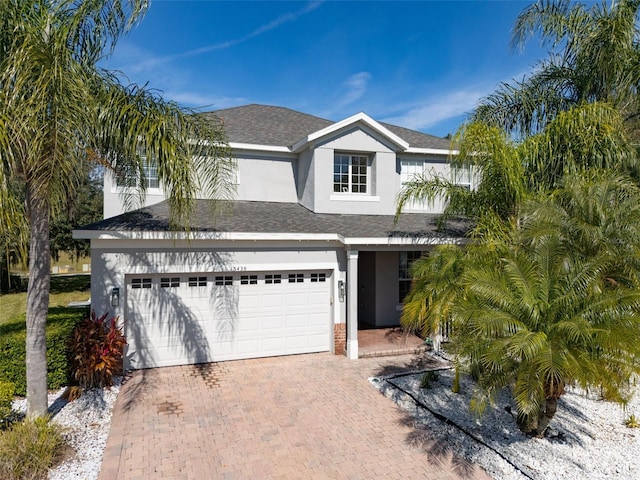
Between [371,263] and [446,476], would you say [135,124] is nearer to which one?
[446,476]

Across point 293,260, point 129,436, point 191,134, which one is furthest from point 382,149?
point 129,436

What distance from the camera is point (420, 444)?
22.9 ft

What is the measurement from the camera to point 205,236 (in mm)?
10281

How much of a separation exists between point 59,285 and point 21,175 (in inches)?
1017

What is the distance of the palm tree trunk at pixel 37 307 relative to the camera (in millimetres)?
6797

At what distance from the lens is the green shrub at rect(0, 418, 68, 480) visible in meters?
5.49

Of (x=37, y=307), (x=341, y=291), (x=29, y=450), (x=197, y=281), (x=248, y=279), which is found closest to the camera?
(x=29, y=450)

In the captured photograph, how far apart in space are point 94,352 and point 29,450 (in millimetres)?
3064

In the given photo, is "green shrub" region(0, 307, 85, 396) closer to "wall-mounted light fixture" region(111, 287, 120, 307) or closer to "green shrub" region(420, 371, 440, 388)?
"wall-mounted light fixture" region(111, 287, 120, 307)

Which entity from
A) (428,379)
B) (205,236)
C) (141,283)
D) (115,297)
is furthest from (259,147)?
(428,379)

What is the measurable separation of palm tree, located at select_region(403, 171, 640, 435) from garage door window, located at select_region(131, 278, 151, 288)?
6.67m


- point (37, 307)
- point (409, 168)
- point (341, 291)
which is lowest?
point (341, 291)

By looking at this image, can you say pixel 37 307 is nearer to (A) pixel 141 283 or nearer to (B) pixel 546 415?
(A) pixel 141 283

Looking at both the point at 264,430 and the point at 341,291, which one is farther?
the point at 341,291
